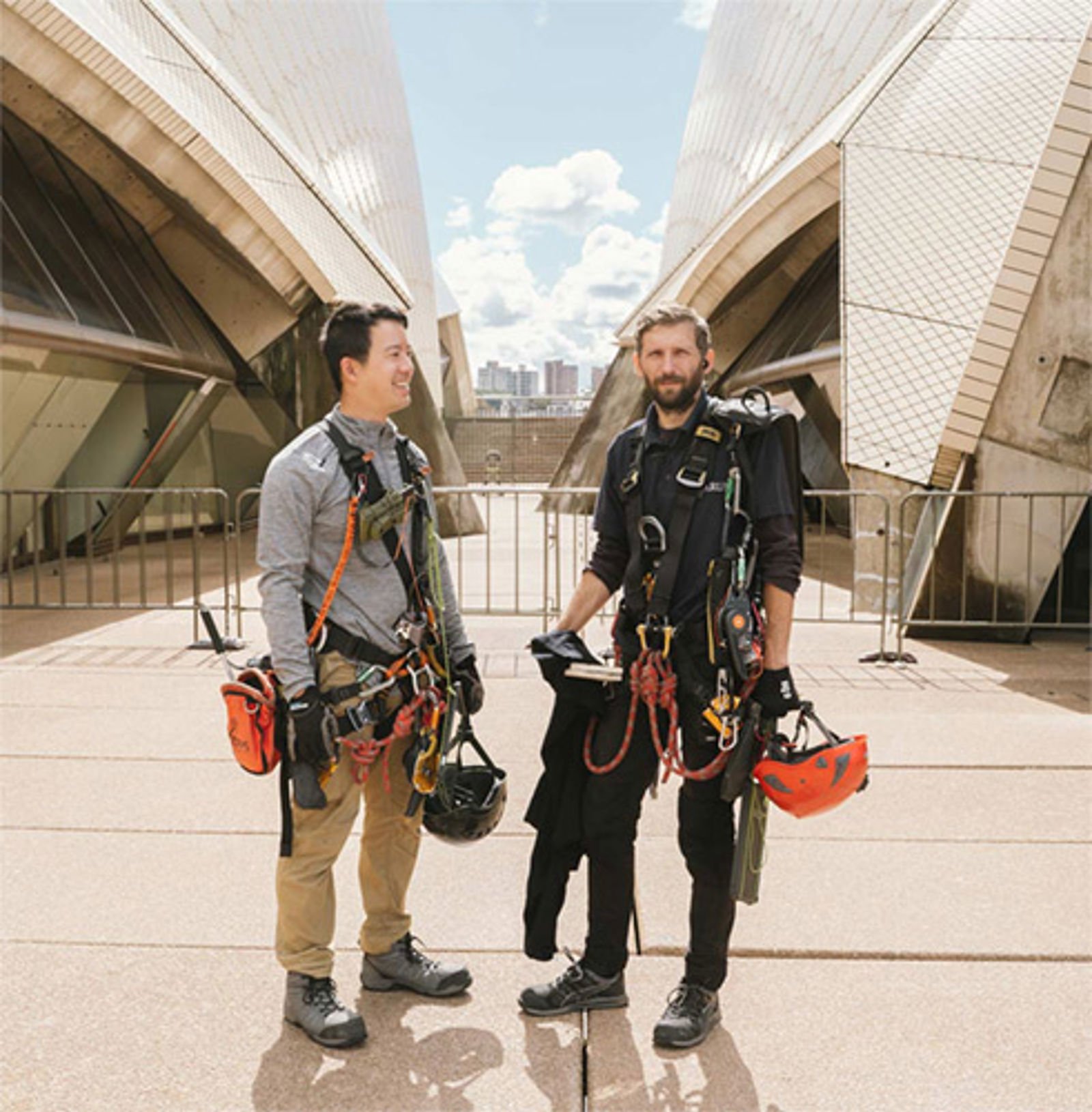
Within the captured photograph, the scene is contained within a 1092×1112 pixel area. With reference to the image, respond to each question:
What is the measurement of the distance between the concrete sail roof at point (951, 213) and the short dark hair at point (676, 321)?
5639 mm

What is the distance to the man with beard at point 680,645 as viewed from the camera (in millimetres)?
2604

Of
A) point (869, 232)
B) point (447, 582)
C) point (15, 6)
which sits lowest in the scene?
point (447, 582)

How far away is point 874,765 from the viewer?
15.4ft

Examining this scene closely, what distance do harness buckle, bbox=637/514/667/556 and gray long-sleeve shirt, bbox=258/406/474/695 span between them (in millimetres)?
623

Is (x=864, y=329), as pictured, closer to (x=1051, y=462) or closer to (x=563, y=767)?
(x=1051, y=462)

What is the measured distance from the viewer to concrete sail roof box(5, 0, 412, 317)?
34.0 ft

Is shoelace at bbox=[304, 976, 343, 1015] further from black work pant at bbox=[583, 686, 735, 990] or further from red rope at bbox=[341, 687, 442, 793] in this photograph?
black work pant at bbox=[583, 686, 735, 990]

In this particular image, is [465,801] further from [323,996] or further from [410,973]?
[323,996]

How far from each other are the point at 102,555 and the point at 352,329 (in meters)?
11.7

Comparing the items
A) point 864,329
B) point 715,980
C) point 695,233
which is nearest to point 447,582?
point 715,980

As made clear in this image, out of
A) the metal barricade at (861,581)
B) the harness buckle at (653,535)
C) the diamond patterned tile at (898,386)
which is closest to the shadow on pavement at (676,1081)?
the harness buckle at (653,535)

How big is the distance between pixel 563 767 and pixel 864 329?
23.7ft

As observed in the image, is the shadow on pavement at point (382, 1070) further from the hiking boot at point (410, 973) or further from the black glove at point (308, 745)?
the black glove at point (308, 745)

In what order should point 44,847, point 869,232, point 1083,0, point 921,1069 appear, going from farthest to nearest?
1. point 1083,0
2. point 869,232
3. point 44,847
4. point 921,1069
